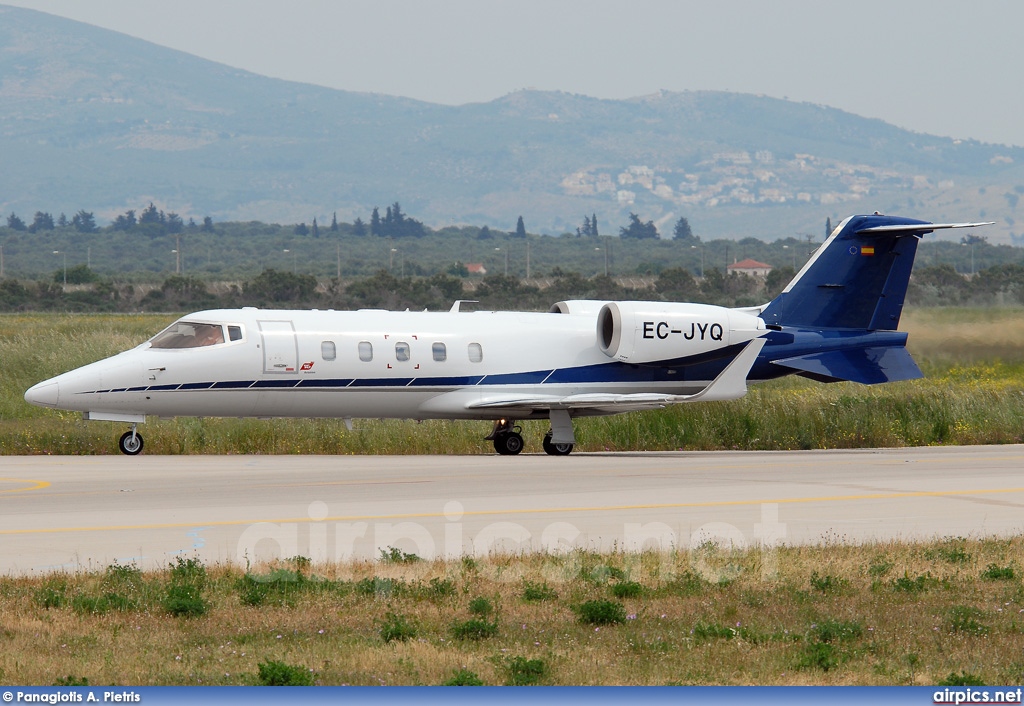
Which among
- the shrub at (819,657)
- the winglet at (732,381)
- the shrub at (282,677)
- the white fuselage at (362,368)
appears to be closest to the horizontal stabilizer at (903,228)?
the white fuselage at (362,368)

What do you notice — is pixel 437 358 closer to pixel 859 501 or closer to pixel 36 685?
pixel 859 501

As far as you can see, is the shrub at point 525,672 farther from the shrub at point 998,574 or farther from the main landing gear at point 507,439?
the main landing gear at point 507,439

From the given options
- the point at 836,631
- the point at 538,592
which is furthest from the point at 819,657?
the point at 538,592

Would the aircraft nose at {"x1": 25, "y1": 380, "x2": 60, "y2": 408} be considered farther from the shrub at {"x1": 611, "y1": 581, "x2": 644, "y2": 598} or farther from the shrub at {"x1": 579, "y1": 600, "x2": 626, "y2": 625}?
the shrub at {"x1": 579, "y1": 600, "x2": 626, "y2": 625}

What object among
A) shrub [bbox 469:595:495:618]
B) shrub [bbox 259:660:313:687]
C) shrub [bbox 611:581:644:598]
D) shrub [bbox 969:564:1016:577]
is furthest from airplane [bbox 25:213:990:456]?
shrub [bbox 259:660:313:687]

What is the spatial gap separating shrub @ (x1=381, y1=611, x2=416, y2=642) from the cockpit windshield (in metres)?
16.5

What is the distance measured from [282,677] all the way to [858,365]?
2371 centimetres

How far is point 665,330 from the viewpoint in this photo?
29.8m

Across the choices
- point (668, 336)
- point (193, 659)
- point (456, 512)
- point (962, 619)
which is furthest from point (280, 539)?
point (668, 336)

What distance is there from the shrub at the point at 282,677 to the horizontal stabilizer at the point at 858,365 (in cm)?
2233

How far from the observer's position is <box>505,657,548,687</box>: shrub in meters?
9.38

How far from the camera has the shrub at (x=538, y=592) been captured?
12.1 meters

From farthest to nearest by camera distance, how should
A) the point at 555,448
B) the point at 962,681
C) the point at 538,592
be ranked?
the point at 555,448
the point at 538,592
the point at 962,681

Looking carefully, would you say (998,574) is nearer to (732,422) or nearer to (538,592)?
(538,592)
